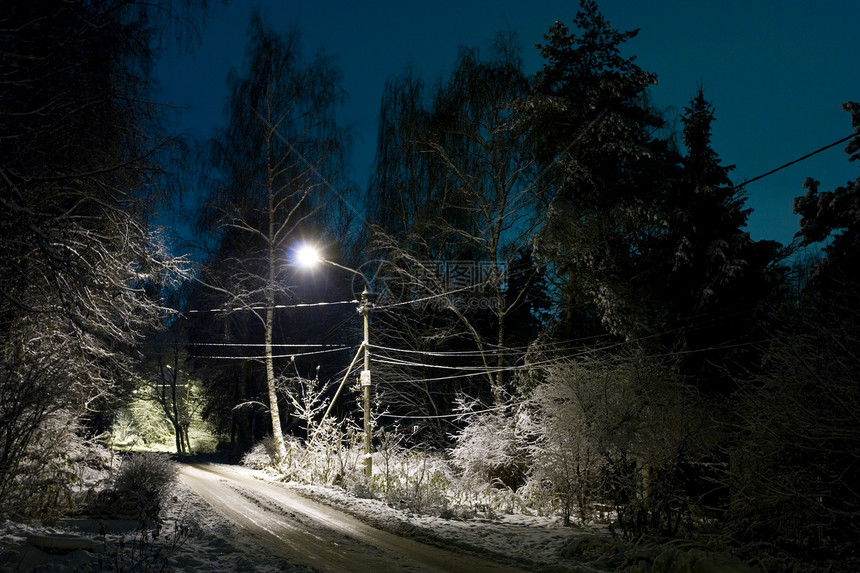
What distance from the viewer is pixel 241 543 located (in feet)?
26.8

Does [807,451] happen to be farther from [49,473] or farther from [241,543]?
[49,473]

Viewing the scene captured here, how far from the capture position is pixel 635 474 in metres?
10.4

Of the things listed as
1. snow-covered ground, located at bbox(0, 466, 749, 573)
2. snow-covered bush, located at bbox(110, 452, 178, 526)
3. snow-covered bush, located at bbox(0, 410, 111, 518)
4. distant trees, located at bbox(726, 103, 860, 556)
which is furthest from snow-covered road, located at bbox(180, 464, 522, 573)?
distant trees, located at bbox(726, 103, 860, 556)

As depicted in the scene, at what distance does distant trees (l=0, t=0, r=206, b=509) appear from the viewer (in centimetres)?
554

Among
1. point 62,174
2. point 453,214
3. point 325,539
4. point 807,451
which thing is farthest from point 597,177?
point 62,174

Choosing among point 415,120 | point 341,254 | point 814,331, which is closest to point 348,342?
point 341,254

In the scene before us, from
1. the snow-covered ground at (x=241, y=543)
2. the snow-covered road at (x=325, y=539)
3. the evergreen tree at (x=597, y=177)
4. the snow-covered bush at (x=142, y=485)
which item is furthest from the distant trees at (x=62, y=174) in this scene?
the evergreen tree at (x=597, y=177)

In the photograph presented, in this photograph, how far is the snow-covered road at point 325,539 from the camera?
736 centimetres

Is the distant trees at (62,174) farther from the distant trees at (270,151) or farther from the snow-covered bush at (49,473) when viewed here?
the distant trees at (270,151)

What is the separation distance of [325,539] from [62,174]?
6597mm

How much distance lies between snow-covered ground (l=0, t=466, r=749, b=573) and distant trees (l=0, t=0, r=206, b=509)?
40.5 inches

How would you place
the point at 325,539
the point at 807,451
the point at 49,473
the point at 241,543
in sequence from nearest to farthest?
the point at 807,451, the point at 241,543, the point at 49,473, the point at 325,539

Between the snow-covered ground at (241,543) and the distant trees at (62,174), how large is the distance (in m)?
1.03

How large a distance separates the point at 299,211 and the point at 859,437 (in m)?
20.9
